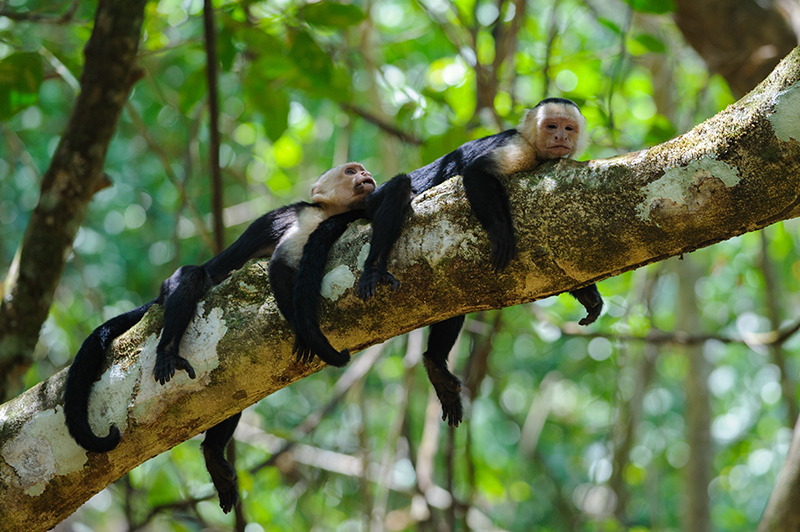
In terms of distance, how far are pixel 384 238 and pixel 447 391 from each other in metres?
1.01

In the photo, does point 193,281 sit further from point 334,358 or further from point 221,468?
point 221,468

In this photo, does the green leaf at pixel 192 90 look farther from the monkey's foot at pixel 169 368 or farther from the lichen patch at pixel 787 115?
the lichen patch at pixel 787 115

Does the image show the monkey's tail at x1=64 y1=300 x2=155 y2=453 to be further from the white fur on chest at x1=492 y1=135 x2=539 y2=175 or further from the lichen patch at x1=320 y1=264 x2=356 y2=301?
the white fur on chest at x1=492 y1=135 x2=539 y2=175

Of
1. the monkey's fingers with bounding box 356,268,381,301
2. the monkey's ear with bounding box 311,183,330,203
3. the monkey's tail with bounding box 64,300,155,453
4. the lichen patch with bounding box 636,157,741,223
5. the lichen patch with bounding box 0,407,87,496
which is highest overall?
the lichen patch with bounding box 636,157,741,223

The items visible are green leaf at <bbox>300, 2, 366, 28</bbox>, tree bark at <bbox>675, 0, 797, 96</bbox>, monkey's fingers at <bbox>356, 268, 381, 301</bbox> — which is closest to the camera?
monkey's fingers at <bbox>356, 268, 381, 301</bbox>

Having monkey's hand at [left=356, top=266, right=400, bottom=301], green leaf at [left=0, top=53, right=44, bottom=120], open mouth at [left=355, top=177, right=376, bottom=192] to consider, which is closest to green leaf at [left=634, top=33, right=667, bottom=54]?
open mouth at [left=355, top=177, right=376, bottom=192]

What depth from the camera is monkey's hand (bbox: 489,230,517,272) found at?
187 cm

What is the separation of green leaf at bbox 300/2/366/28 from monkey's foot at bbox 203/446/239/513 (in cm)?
215

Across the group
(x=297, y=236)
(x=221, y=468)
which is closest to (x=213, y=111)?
(x=297, y=236)

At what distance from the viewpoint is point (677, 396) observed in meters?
10.7

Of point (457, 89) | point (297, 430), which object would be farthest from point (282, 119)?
point (297, 430)

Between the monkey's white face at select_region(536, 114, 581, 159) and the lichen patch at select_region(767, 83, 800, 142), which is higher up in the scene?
the lichen patch at select_region(767, 83, 800, 142)

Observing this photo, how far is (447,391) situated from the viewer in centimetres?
284

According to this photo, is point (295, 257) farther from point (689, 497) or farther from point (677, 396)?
point (677, 396)
